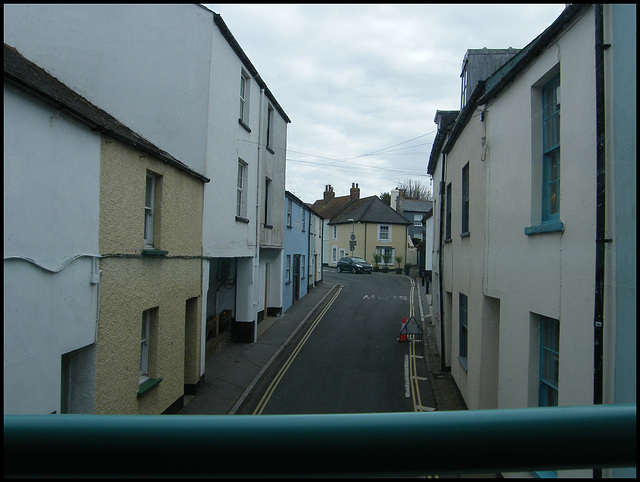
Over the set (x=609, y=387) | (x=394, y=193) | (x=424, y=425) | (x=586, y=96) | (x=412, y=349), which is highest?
(x=394, y=193)

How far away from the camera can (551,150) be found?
587 centimetres

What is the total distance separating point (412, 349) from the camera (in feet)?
55.5

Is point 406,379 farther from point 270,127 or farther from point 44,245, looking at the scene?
point 270,127

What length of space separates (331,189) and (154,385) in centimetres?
6067

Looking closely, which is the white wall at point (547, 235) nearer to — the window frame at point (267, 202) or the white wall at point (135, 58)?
the white wall at point (135, 58)

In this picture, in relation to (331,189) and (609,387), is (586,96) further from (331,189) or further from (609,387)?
(331,189)

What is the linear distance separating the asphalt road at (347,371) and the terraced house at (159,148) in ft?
7.75

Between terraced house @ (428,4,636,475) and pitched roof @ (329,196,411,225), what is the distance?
43.7 metres

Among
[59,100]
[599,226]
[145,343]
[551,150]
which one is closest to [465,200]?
[551,150]

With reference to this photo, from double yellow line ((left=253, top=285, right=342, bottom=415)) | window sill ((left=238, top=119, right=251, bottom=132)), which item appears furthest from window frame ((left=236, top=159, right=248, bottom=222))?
double yellow line ((left=253, top=285, right=342, bottom=415))

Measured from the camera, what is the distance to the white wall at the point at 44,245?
479cm

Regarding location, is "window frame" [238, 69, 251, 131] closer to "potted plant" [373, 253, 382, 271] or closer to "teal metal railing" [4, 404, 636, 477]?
"teal metal railing" [4, 404, 636, 477]

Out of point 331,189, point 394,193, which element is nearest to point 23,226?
point 394,193

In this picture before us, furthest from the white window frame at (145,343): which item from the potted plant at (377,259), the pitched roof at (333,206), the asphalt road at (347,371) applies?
the pitched roof at (333,206)
